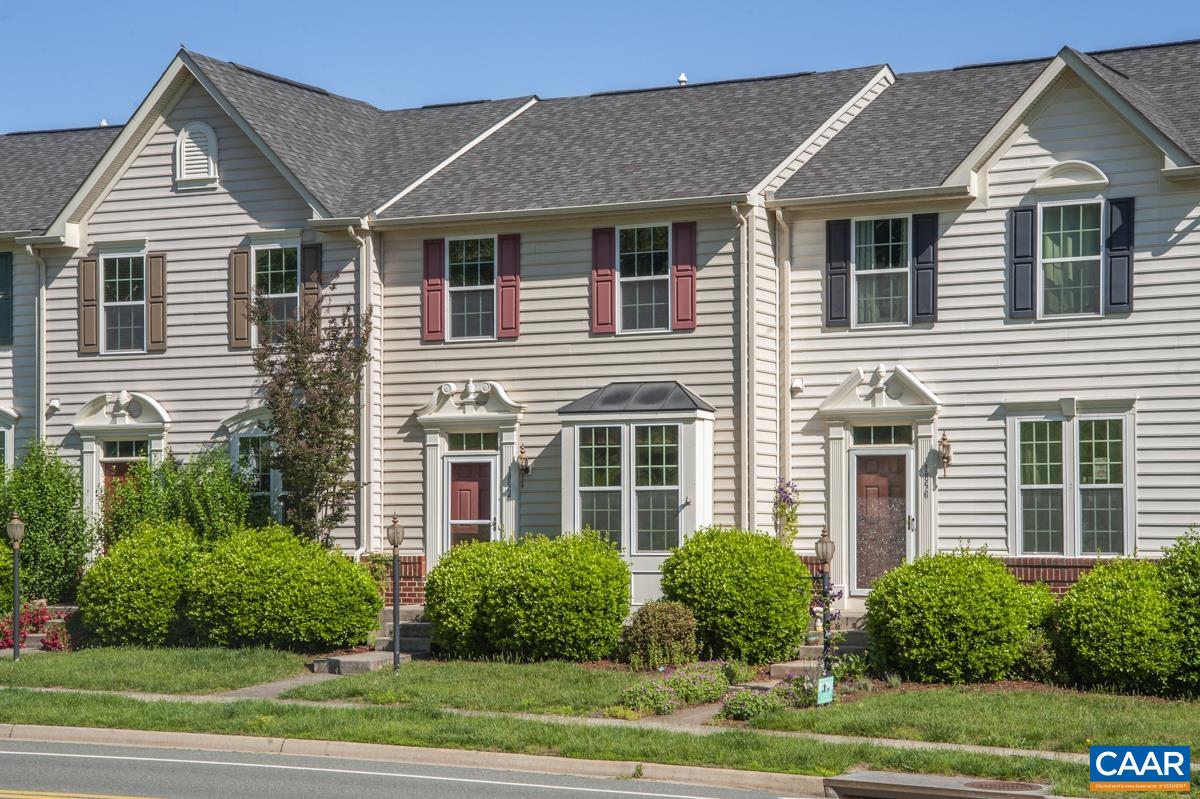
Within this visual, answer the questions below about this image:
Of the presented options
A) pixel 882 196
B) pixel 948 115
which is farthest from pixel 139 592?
pixel 948 115

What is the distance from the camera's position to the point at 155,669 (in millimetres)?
20953

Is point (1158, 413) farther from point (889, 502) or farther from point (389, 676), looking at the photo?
point (389, 676)

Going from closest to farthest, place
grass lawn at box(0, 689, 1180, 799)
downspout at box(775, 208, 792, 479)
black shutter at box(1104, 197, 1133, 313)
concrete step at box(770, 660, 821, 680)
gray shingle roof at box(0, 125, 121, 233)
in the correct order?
grass lawn at box(0, 689, 1180, 799) → concrete step at box(770, 660, 821, 680) → black shutter at box(1104, 197, 1133, 313) → downspout at box(775, 208, 792, 479) → gray shingle roof at box(0, 125, 121, 233)

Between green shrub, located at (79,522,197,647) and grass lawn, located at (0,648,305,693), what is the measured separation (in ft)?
2.18

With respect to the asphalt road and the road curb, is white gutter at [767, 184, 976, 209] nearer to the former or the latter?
the road curb

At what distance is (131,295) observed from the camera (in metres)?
26.6

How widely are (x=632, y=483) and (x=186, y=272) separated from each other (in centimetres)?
822

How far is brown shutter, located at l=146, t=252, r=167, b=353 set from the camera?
86.4 ft

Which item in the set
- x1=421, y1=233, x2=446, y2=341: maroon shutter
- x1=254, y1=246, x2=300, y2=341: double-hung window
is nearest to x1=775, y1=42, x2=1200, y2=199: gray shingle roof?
x1=421, y1=233, x2=446, y2=341: maroon shutter

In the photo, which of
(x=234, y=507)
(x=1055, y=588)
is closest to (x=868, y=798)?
(x=1055, y=588)

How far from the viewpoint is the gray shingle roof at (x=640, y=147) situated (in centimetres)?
2439

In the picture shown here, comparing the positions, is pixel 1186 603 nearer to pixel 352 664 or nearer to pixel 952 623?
pixel 952 623

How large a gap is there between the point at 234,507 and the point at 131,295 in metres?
4.22

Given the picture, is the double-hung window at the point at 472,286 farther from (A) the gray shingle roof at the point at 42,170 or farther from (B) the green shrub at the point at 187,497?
(A) the gray shingle roof at the point at 42,170
